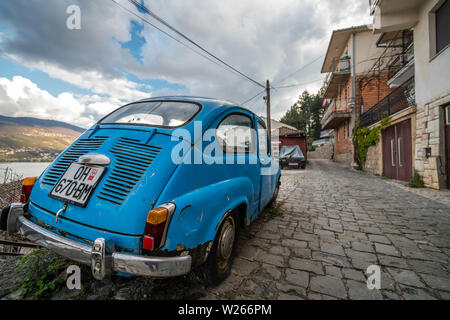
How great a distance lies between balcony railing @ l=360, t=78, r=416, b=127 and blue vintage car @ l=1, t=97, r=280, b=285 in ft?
31.3

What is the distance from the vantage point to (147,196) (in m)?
1.38

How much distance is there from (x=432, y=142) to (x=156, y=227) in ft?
29.2

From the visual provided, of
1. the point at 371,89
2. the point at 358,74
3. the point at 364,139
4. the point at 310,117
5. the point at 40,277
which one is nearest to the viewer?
the point at 40,277

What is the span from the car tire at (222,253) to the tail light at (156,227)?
1.93ft

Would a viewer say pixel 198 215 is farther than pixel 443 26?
No

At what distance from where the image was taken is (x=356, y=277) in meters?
1.92

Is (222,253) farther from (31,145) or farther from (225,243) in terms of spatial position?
(31,145)

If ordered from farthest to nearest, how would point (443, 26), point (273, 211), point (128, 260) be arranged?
1. point (443, 26)
2. point (273, 211)
3. point (128, 260)

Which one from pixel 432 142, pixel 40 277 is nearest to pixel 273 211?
pixel 40 277

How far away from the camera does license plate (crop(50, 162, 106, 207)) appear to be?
4.98 feet

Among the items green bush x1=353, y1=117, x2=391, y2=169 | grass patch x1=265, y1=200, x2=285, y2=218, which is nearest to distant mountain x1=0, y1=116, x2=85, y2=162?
grass patch x1=265, y1=200, x2=285, y2=218

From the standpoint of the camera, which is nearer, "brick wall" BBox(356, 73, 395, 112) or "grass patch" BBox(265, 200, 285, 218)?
"grass patch" BBox(265, 200, 285, 218)

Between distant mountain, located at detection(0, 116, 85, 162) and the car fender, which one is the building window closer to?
the car fender
